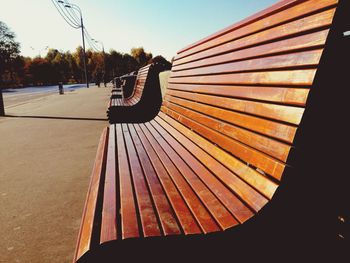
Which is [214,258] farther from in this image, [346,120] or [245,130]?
[346,120]

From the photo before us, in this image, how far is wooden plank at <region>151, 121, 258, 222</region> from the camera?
4.49 feet

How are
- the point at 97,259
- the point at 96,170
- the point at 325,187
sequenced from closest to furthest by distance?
the point at 97,259 < the point at 325,187 < the point at 96,170

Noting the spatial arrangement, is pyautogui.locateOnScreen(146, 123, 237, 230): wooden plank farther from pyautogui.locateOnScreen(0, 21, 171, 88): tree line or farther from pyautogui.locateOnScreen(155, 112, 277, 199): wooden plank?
pyautogui.locateOnScreen(0, 21, 171, 88): tree line

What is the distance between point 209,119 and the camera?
2.21 metres

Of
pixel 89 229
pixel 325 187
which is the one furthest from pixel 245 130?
pixel 89 229

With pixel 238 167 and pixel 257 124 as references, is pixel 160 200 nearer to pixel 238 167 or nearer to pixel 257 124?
pixel 238 167

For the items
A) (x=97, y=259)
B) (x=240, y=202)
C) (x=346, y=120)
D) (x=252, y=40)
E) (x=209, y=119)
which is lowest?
(x=97, y=259)

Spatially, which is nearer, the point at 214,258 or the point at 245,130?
the point at 214,258

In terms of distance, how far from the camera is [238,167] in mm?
1630

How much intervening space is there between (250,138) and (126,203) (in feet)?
2.51

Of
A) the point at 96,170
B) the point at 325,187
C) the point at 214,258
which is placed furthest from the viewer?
the point at 96,170

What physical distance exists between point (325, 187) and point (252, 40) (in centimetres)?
99

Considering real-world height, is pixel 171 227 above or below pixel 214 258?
above

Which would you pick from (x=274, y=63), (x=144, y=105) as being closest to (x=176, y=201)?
(x=274, y=63)
